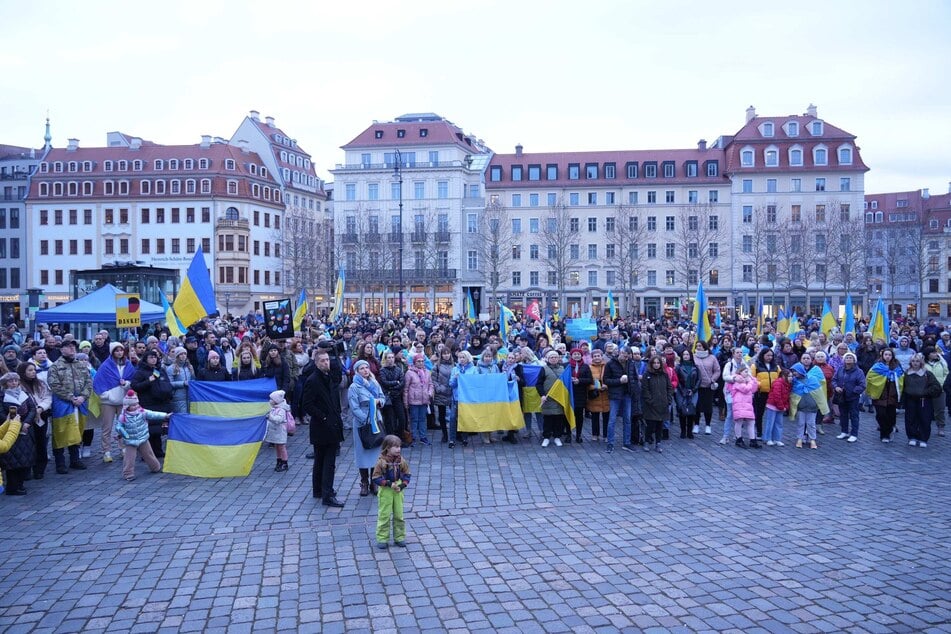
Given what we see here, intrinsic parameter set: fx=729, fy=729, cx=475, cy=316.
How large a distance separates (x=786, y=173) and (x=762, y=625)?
231ft

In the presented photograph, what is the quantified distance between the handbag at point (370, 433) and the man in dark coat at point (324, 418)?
35 cm

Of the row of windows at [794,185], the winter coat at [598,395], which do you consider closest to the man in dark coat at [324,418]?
the winter coat at [598,395]

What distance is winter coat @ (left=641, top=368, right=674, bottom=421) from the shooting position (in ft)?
43.2

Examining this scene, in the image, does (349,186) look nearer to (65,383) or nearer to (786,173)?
(786,173)

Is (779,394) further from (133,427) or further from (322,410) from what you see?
(133,427)

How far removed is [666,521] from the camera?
891 centimetres

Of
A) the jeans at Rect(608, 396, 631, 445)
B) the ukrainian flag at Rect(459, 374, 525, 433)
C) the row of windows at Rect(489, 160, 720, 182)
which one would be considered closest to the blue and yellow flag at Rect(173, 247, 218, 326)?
the ukrainian flag at Rect(459, 374, 525, 433)

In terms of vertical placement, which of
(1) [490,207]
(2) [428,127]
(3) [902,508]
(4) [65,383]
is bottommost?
(3) [902,508]

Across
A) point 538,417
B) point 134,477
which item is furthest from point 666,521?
point 134,477

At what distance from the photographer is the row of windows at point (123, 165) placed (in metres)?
71.7

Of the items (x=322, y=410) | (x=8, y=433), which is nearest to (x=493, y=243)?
(x=322, y=410)

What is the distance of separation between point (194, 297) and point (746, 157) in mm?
63286

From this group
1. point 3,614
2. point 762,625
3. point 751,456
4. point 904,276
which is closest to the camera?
point 762,625

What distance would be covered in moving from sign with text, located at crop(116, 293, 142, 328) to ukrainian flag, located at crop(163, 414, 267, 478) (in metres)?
8.10
